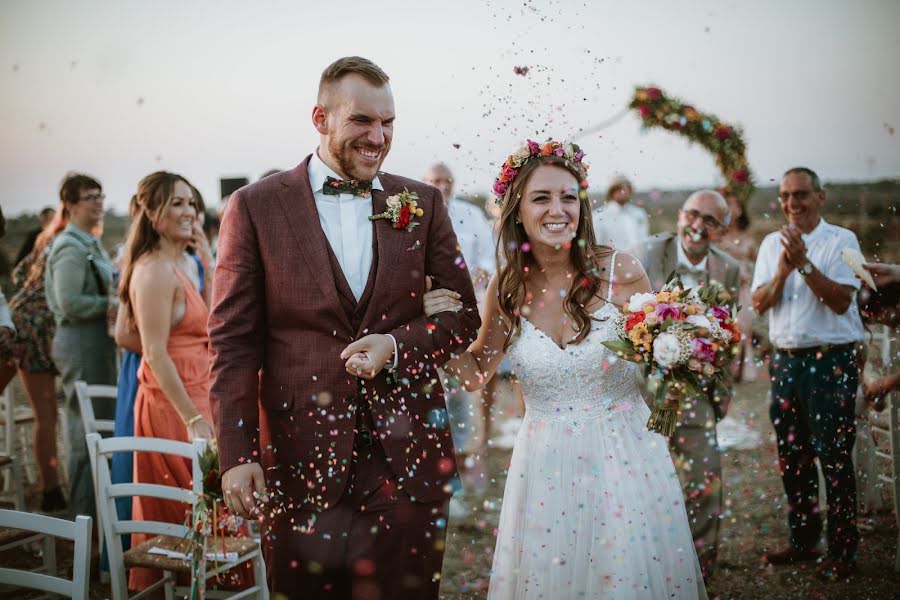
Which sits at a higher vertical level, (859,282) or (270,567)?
(859,282)

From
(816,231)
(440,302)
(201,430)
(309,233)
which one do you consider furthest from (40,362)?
(816,231)

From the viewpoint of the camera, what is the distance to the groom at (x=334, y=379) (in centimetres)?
258

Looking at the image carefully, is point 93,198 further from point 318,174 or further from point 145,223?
point 318,174

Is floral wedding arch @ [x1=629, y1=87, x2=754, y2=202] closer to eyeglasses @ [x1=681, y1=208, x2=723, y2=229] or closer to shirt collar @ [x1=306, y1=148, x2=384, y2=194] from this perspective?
eyeglasses @ [x1=681, y1=208, x2=723, y2=229]

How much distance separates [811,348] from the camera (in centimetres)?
462

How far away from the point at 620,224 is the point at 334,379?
6.87m

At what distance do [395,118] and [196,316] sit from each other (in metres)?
2.23

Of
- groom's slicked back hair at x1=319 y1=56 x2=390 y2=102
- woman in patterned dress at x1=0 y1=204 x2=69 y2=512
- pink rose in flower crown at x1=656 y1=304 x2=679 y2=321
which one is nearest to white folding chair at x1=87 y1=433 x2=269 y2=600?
groom's slicked back hair at x1=319 y1=56 x2=390 y2=102

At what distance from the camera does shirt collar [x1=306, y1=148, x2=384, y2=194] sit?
109 inches

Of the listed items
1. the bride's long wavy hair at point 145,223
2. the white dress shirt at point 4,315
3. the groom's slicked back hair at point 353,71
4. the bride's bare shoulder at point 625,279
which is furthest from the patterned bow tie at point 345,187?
the white dress shirt at point 4,315

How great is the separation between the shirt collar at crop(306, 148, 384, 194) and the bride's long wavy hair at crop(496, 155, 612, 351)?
0.68 metres

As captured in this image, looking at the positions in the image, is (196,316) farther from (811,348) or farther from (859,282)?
(859,282)

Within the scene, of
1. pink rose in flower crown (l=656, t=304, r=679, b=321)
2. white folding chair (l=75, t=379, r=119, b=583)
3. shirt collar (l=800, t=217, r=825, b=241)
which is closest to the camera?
pink rose in flower crown (l=656, t=304, r=679, b=321)

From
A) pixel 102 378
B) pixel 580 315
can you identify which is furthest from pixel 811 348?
pixel 102 378
